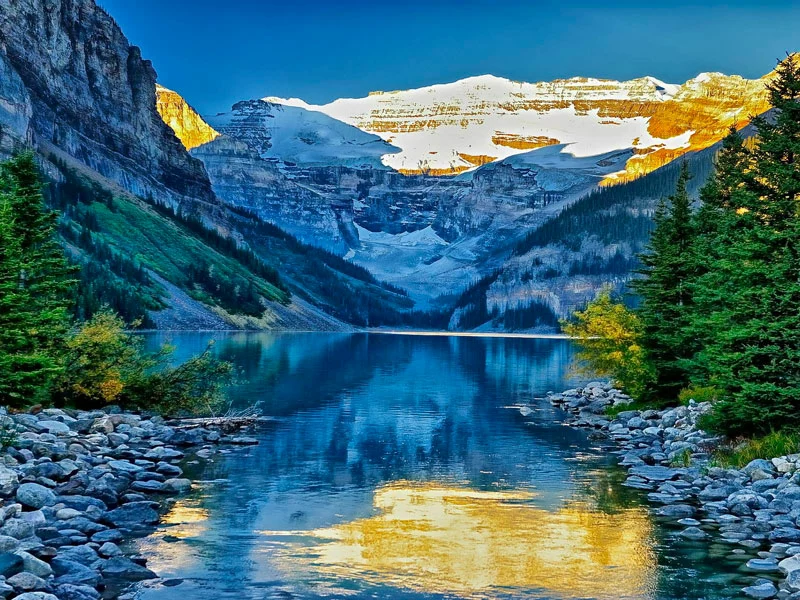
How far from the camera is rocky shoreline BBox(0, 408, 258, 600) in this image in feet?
79.8

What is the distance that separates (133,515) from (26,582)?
9.34 m

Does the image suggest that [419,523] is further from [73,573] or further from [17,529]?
[17,529]

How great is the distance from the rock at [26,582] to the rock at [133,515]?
7933 mm

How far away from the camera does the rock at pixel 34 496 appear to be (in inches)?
1164

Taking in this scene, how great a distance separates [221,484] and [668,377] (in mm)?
35607

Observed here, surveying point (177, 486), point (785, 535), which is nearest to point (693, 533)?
point (785, 535)

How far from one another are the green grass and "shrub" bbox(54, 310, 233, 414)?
29812 mm

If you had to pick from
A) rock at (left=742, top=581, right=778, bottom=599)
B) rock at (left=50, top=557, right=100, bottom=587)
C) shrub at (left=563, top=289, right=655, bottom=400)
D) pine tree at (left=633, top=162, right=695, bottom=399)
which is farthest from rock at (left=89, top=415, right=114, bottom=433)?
shrub at (left=563, top=289, right=655, bottom=400)

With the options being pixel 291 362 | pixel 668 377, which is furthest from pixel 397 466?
pixel 291 362

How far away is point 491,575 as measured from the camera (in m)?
27.4

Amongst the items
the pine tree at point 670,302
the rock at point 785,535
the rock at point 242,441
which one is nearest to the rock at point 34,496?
the rock at point 242,441

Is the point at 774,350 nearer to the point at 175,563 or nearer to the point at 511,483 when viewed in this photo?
the point at 511,483

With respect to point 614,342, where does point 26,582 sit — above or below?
below

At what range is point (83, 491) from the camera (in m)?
33.1
